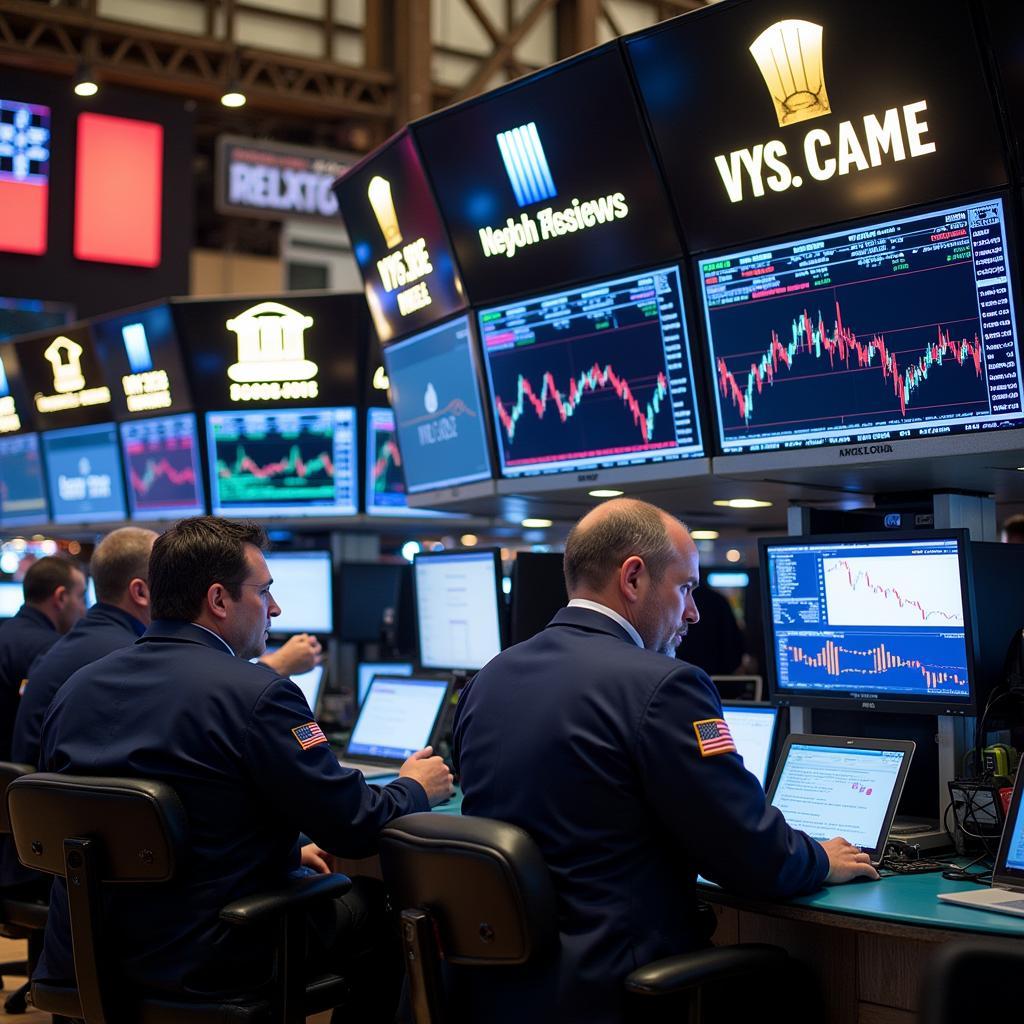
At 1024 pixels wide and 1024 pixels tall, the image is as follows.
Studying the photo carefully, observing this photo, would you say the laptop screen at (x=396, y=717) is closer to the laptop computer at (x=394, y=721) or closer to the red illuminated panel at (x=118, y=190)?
the laptop computer at (x=394, y=721)

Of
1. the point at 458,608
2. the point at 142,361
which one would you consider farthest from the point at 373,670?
the point at 142,361

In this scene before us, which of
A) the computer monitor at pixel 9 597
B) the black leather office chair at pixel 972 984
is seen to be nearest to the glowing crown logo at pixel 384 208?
the black leather office chair at pixel 972 984

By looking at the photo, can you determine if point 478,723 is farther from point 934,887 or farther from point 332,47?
point 332,47

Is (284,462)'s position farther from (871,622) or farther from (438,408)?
(871,622)

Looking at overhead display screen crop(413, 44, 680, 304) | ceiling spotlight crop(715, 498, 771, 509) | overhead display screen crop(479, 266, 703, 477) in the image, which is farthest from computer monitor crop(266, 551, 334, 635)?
ceiling spotlight crop(715, 498, 771, 509)

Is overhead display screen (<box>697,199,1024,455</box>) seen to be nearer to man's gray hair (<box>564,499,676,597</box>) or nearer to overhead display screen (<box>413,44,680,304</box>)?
overhead display screen (<box>413,44,680,304</box>)

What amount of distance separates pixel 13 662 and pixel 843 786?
2.95 meters

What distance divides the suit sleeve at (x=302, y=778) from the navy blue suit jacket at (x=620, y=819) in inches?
15.4

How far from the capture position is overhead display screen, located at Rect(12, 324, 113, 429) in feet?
22.3

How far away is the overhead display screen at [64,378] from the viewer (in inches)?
Result: 267

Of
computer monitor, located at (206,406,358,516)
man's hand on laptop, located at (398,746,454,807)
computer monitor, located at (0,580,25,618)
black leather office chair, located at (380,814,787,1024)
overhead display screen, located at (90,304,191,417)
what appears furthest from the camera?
computer monitor, located at (0,580,25,618)

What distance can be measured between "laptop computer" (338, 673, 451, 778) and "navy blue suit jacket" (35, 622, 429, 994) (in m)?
1.46

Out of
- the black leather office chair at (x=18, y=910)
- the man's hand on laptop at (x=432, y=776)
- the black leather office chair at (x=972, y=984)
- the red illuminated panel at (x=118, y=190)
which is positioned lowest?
the black leather office chair at (x=18, y=910)

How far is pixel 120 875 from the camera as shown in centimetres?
238
